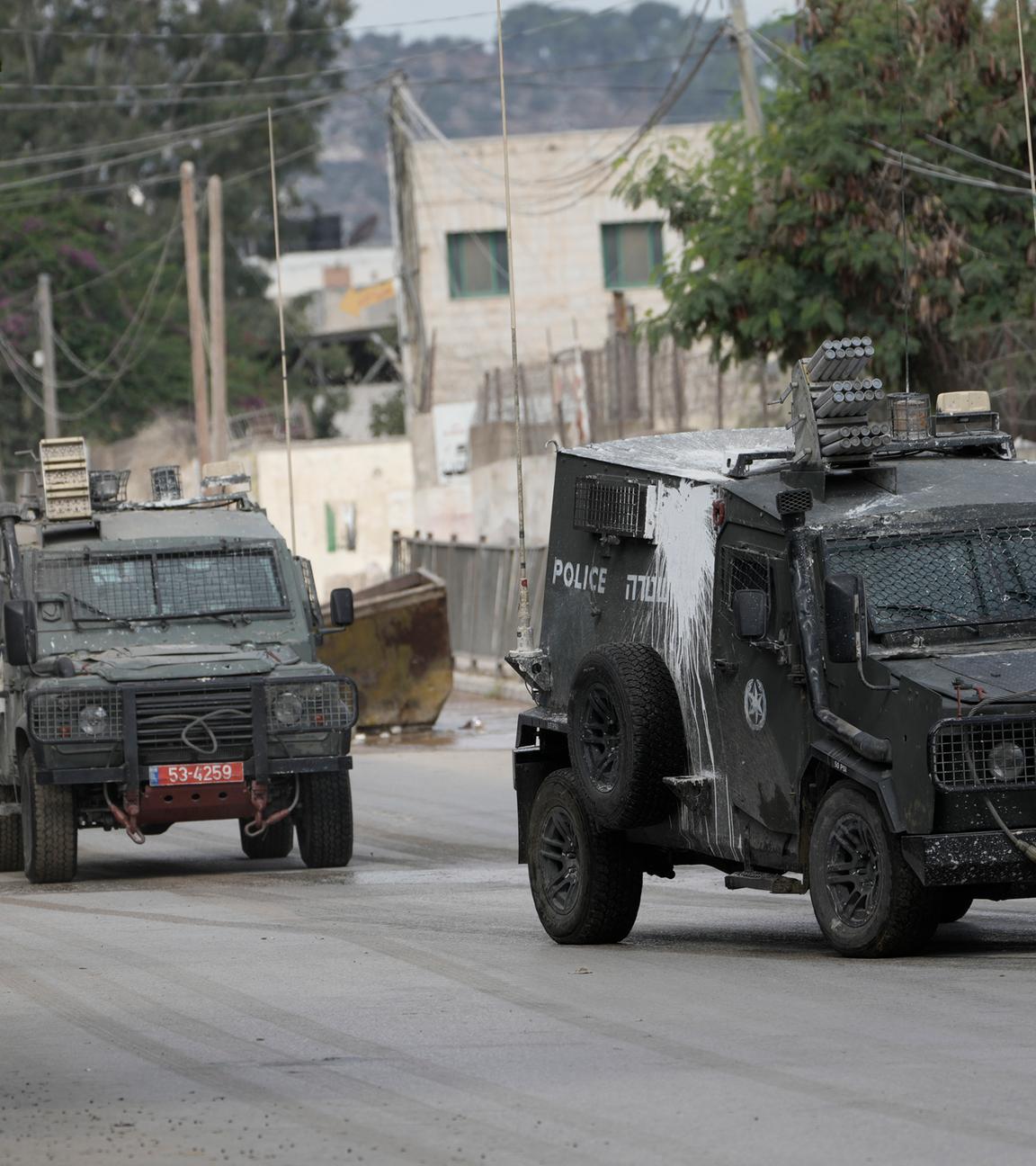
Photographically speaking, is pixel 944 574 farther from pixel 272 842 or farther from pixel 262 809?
pixel 272 842

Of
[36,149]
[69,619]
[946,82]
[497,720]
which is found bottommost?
[497,720]

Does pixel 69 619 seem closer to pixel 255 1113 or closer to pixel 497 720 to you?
pixel 255 1113

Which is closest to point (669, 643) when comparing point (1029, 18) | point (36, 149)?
point (1029, 18)

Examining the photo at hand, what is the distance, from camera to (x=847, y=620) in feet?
33.8

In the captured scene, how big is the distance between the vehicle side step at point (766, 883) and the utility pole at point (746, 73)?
61.8 feet

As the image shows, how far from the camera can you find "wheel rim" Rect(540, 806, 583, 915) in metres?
12.0

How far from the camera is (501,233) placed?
56.0 metres

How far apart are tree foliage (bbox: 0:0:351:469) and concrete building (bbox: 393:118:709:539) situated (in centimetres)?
1305

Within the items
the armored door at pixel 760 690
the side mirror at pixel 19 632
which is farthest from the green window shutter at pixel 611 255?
the armored door at pixel 760 690

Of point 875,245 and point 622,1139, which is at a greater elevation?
point 875,245

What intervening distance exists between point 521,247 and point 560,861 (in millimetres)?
45096

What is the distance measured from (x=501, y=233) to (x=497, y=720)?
2852cm

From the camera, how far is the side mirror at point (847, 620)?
405 inches

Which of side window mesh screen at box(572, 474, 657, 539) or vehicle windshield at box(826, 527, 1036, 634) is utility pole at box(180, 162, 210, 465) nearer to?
side window mesh screen at box(572, 474, 657, 539)
